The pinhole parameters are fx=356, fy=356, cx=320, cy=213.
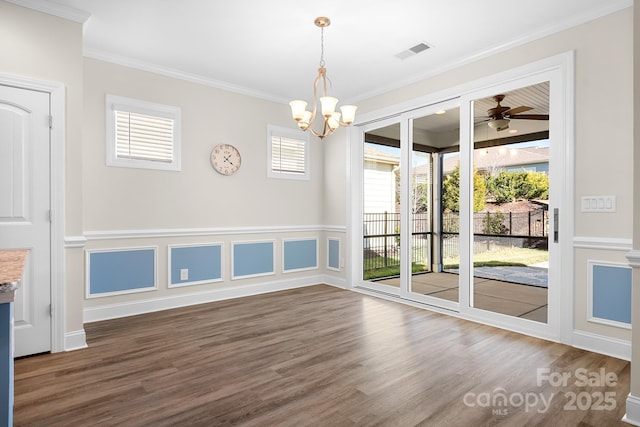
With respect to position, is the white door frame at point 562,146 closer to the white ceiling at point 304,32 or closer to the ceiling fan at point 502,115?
the ceiling fan at point 502,115

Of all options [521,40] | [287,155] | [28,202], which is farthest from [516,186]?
[28,202]

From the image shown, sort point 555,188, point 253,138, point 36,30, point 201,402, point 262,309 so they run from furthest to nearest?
point 253,138, point 262,309, point 555,188, point 36,30, point 201,402

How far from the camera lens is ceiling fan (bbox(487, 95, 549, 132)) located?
11.6ft

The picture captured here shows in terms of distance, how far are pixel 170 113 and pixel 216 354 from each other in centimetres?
291

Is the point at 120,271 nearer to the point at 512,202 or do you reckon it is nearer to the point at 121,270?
the point at 121,270

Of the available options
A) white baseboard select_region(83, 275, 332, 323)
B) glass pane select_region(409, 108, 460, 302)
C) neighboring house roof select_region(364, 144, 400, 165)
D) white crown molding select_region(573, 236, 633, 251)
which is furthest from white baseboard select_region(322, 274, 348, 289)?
white crown molding select_region(573, 236, 633, 251)

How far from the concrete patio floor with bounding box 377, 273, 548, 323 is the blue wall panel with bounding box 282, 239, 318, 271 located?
1.74 metres

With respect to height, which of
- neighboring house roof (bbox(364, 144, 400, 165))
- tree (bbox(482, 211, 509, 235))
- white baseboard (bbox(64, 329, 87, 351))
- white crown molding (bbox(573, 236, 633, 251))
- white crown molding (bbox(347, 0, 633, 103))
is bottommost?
white baseboard (bbox(64, 329, 87, 351))

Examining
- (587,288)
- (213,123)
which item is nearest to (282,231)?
(213,123)

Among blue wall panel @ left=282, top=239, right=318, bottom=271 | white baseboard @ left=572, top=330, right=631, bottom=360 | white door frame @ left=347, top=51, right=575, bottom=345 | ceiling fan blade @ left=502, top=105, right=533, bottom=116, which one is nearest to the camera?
white baseboard @ left=572, top=330, right=631, bottom=360

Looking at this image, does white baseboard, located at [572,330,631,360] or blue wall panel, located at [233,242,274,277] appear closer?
white baseboard, located at [572,330,631,360]

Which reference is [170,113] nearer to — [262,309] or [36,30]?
[36,30]

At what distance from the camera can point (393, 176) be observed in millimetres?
4961

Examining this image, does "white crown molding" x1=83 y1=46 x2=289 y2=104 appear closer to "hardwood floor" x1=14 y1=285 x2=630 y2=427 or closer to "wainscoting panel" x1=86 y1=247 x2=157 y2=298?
"wainscoting panel" x1=86 y1=247 x2=157 y2=298
